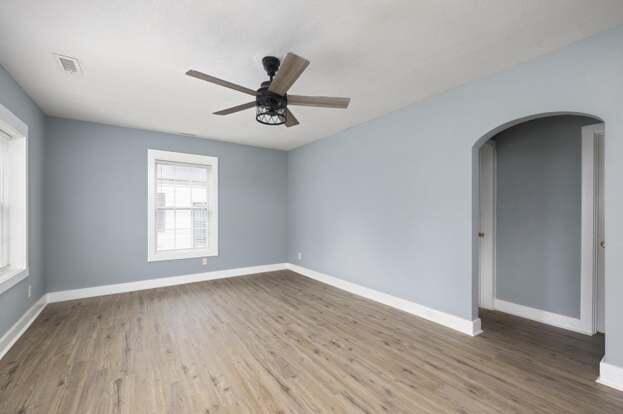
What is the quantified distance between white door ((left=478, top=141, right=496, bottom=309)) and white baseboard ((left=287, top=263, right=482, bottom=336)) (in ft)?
2.96

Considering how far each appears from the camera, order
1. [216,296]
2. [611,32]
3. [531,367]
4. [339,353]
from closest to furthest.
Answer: [611,32] < [531,367] < [339,353] < [216,296]

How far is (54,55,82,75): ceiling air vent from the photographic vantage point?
243cm

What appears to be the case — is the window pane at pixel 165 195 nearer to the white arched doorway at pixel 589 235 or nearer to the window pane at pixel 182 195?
the window pane at pixel 182 195

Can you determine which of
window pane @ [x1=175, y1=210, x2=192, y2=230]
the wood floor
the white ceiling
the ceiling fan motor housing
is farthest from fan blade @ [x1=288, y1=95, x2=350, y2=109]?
window pane @ [x1=175, y1=210, x2=192, y2=230]

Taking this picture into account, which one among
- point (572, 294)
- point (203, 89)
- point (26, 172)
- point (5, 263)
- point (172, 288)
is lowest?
point (172, 288)

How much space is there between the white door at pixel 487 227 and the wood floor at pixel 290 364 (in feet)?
1.20

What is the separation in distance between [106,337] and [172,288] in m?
1.80

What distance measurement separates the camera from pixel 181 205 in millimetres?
5004

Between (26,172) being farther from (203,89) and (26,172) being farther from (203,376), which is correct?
(203,376)

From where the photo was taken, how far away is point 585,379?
2.10 m

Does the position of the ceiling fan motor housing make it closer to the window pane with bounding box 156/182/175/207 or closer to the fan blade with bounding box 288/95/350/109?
the fan blade with bounding box 288/95/350/109

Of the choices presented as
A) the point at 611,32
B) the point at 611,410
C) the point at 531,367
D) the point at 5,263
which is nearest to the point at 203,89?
the point at 5,263

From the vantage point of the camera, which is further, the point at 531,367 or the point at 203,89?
the point at 203,89

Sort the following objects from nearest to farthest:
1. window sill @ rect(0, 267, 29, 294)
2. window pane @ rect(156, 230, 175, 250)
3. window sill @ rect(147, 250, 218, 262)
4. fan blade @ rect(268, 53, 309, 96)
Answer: fan blade @ rect(268, 53, 309, 96) → window sill @ rect(0, 267, 29, 294) → window sill @ rect(147, 250, 218, 262) → window pane @ rect(156, 230, 175, 250)
